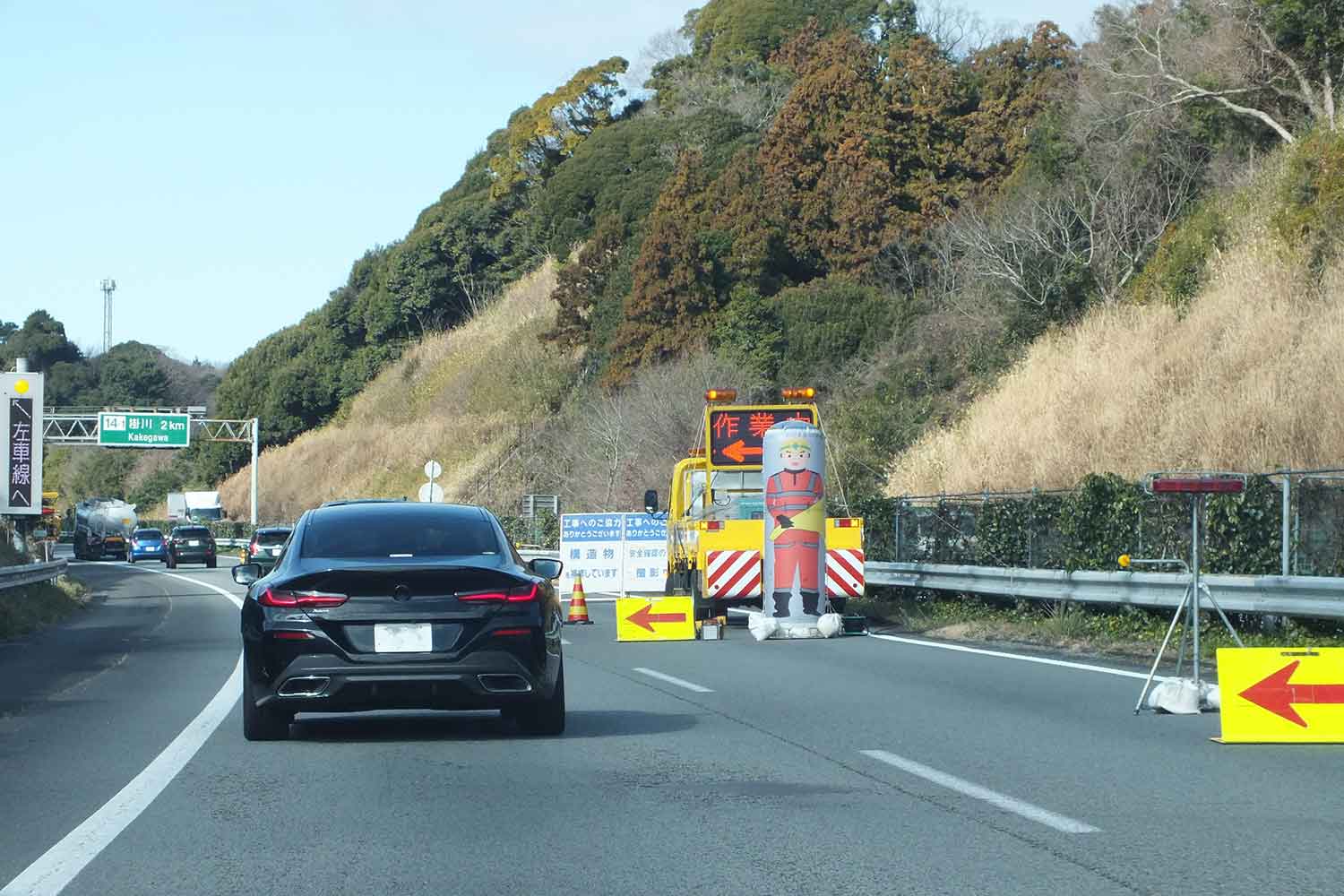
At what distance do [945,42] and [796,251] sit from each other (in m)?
16.8

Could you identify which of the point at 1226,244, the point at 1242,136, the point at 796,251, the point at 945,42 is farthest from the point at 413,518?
the point at 945,42

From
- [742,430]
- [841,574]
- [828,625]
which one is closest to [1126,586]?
[828,625]

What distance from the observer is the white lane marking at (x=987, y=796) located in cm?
772

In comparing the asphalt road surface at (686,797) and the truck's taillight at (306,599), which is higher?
the truck's taillight at (306,599)

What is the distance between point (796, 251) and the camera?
58812mm

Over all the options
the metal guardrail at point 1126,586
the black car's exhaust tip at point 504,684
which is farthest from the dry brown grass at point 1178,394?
the black car's exhaust tip at point 504,684

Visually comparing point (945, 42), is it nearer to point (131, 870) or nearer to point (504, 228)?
point (504, 228)

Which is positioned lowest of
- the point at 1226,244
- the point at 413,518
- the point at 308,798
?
the point at 308,798

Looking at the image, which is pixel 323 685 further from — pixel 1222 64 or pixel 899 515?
pixel 1222 64

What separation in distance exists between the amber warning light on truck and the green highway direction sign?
60013mm

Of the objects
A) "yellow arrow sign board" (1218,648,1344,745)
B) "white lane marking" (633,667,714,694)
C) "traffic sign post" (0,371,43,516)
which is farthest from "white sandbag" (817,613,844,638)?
"traffic sign post" (0,371,43,516)

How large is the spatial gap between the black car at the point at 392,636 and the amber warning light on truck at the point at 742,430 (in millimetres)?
15084

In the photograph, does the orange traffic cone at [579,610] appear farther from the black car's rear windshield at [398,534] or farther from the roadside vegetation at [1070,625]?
the black car's rear windshield at [398,534]

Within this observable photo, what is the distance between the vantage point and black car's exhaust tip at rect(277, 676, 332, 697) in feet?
33.6
